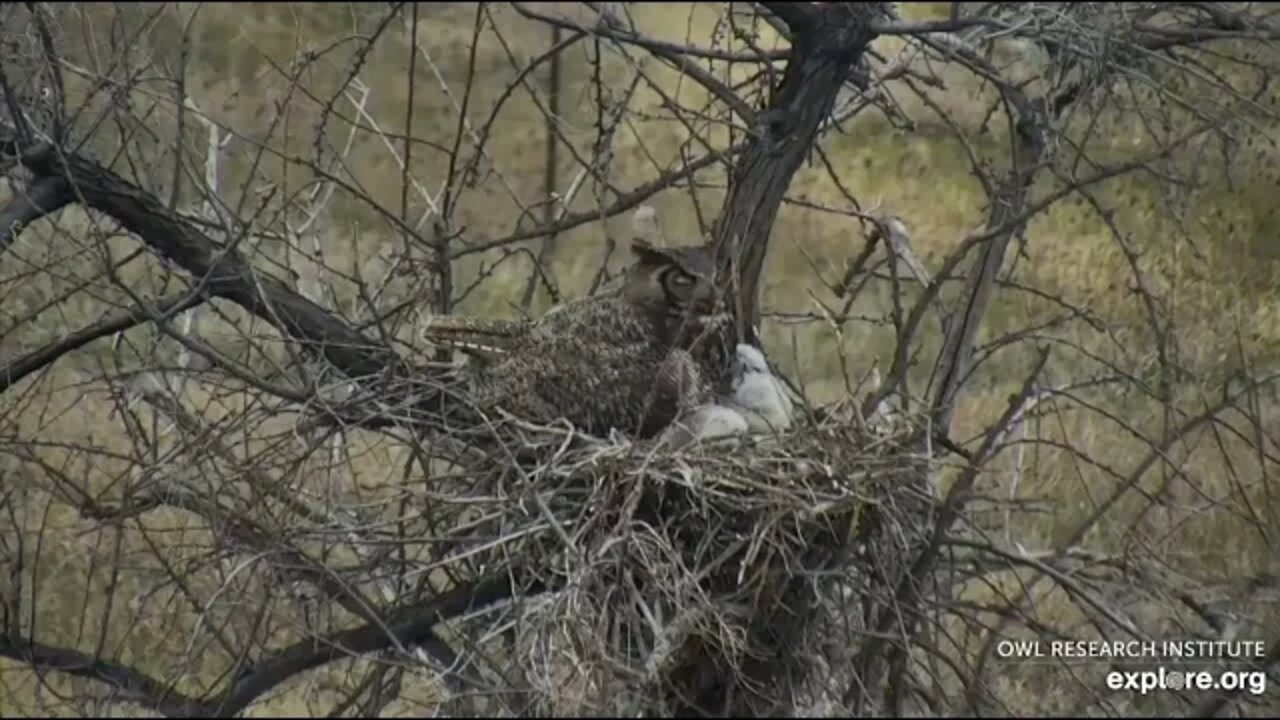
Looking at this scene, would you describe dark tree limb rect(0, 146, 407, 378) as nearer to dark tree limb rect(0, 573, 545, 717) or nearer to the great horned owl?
the great horned owl

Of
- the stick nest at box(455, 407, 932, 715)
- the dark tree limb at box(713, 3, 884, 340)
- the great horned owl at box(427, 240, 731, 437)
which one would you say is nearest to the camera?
the stick nest at box(455, 407, 932, 715)

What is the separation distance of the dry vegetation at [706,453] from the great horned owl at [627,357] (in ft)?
0.27

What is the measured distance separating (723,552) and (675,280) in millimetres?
441

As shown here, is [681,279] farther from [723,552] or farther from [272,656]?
[272,656]

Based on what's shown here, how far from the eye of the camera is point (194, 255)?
79.1 inches

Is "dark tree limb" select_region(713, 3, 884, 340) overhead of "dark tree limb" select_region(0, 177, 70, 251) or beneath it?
overhead

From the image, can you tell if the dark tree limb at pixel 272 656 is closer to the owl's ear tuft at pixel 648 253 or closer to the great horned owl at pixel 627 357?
the great horned owl at pixel 627 357

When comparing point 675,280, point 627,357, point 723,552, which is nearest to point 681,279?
point 675,280

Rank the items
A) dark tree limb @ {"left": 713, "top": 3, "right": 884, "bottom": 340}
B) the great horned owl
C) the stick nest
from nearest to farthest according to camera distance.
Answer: the stick nest → dark tree limb @ {"left": 713, "top": 3, "right": 884, "bottom": 340} → the great horned owl

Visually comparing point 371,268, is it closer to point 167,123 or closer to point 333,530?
point 167,123

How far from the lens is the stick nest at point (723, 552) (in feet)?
5.08

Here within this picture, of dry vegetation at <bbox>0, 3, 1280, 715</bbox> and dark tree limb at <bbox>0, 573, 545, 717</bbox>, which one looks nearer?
dry vegetation at <bbox>0, 3, 1280, 715</bbox>

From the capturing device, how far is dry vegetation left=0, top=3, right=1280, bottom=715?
5.28ft

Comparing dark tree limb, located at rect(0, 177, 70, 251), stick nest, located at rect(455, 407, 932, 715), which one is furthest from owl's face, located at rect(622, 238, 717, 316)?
dark tree limb, located at rect(0, 177, 70, 251)
